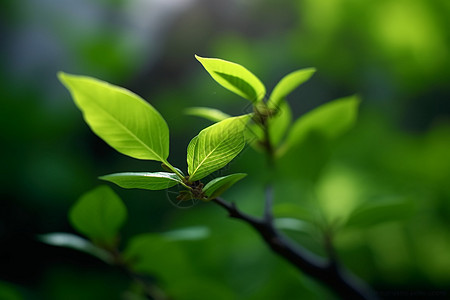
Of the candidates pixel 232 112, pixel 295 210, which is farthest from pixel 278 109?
pixel 232 112

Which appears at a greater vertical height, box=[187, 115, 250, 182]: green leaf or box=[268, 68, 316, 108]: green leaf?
box=[268, 68, 316, 108]: green leaf

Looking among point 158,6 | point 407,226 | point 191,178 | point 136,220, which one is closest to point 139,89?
point 158,6

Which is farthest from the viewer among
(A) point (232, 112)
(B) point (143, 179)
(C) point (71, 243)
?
(A) point (232, 112)

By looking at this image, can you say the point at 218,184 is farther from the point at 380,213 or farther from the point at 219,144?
the point at 380,213

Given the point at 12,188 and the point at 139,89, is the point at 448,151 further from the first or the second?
the point at 12,188

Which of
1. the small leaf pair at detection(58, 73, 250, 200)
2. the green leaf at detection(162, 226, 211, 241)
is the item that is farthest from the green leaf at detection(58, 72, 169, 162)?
the green leaf at detection(162, 226, 211, 241)

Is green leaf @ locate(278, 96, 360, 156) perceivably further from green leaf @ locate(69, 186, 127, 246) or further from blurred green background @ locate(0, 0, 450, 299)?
green leaf @ locate(69, 186, 127, 246)
